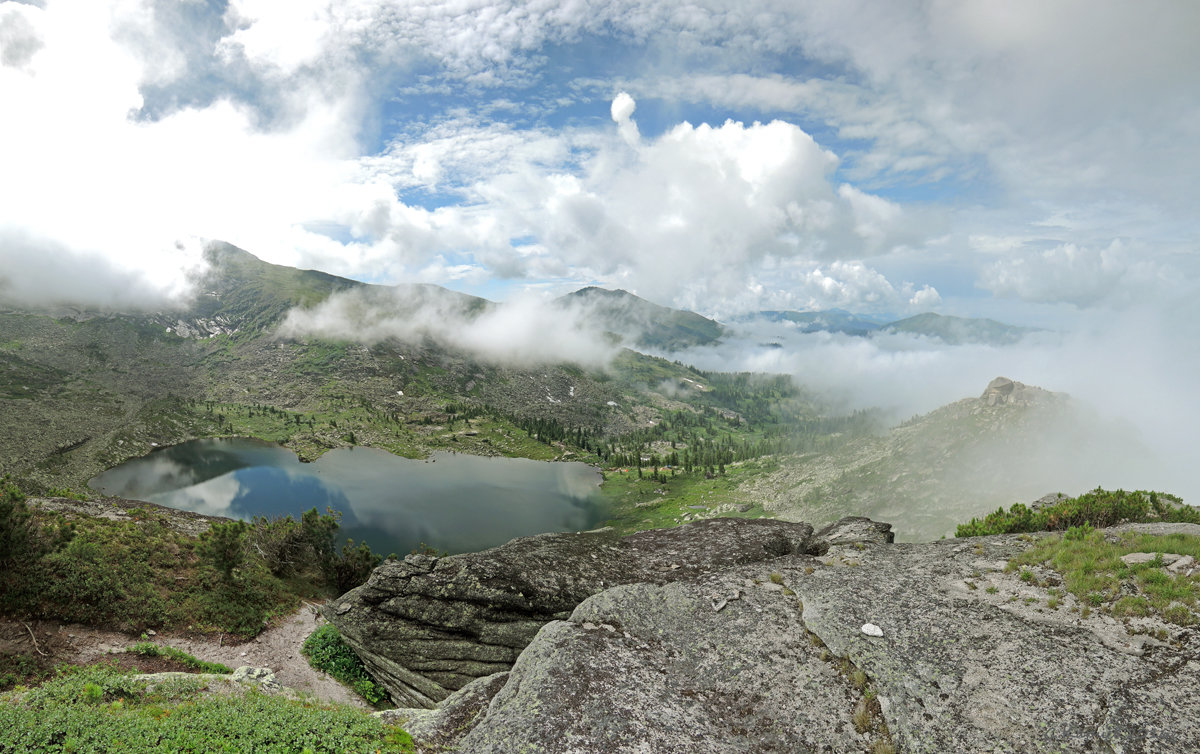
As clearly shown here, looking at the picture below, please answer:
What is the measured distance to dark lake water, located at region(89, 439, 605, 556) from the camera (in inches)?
4840

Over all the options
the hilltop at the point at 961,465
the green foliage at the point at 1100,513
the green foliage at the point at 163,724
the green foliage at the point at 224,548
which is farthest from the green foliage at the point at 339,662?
the hilltop at the point at 961,465

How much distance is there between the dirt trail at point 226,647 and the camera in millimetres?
19594

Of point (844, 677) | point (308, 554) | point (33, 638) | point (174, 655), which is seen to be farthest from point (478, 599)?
point (308, 554)

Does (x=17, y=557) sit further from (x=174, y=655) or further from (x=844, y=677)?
(x=844, y=677)

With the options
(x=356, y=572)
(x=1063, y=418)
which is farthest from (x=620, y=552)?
(x=1063, y=418)

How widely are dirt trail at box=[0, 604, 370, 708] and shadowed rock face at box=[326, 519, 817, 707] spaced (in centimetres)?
367

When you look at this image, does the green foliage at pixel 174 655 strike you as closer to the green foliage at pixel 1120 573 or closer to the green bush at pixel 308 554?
the green bush at pixel 308 554

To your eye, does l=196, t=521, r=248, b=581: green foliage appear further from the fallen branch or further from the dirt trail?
the fallen branch

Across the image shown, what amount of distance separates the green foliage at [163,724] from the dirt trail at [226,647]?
391 inches

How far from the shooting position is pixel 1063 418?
166 meters

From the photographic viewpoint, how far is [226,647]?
80.3 feet

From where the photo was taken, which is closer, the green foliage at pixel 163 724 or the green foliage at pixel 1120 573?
the green foliage at pixel 163 724

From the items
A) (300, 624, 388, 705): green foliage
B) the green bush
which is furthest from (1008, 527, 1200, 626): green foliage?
the green bush

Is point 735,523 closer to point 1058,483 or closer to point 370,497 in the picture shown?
point 370,497
